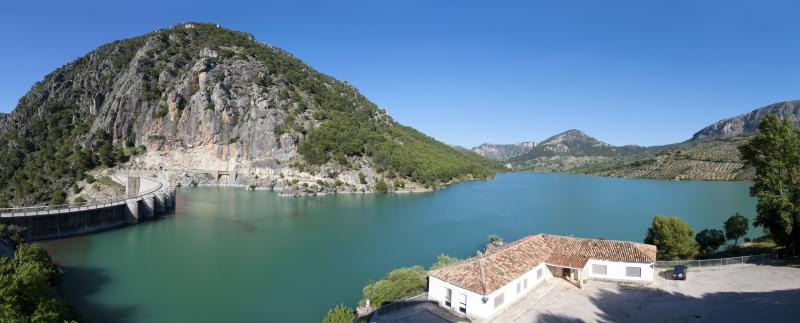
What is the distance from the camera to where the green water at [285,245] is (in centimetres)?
2419

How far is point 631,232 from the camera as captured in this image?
46.8 meters

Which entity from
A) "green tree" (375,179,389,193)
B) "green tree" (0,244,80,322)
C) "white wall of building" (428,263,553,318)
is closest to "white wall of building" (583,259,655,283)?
"white wall of building" (428,263,553,318)

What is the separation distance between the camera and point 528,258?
814 inches

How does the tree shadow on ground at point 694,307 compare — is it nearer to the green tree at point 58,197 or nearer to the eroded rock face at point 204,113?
the eroded rock face at point 204,113

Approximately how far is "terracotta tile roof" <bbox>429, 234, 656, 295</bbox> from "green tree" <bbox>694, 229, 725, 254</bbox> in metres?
13.4

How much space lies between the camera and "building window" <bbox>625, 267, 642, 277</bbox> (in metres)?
21.0

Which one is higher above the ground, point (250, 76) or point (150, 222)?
point (250, 76)

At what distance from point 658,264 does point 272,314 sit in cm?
2153

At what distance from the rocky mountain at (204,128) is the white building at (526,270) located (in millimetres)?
64503

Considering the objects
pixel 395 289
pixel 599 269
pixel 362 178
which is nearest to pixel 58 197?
pixel 362 178

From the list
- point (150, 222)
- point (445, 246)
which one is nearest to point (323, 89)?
point (150, 222)

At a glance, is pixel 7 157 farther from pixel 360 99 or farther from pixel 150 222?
pixel 360 99

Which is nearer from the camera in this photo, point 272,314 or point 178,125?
point 272,314

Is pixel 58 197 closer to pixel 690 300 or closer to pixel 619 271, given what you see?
pixel 619 271
